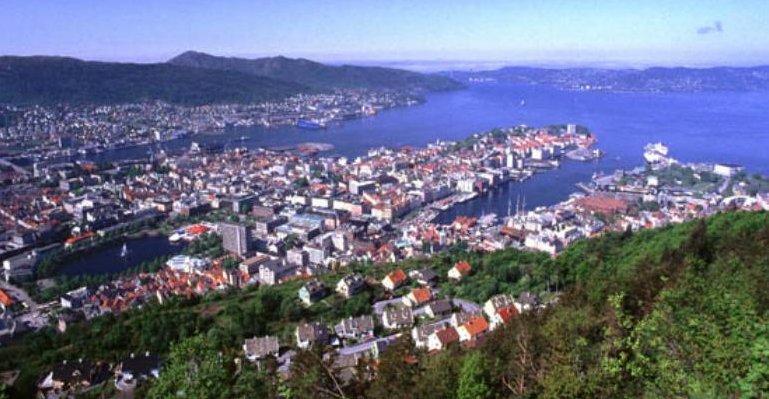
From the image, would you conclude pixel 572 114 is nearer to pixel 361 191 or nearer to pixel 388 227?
pixel 361 191

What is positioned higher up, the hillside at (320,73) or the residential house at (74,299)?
the hillside at (320,73)

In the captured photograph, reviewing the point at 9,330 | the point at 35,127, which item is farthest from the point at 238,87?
the point at 9,330

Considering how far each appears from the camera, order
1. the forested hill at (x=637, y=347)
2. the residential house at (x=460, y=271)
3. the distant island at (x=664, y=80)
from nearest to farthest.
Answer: the forested hill at (x=637, y=347) < the residential house at (x=460, y=271) < the distant island at (x=664, y=80)

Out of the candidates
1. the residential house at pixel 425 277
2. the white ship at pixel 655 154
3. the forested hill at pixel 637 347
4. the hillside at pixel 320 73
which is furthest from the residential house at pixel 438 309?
the hillside at pixel 320 73

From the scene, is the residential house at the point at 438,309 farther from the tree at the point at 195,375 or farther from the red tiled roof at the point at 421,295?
the tree at the point at 195,375

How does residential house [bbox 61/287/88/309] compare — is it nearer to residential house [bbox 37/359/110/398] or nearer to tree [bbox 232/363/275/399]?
residential house [bbox 37/359/110/398]

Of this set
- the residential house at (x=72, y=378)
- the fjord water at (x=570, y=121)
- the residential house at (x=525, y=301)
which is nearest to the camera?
the residential house at (x=72, y=378)
